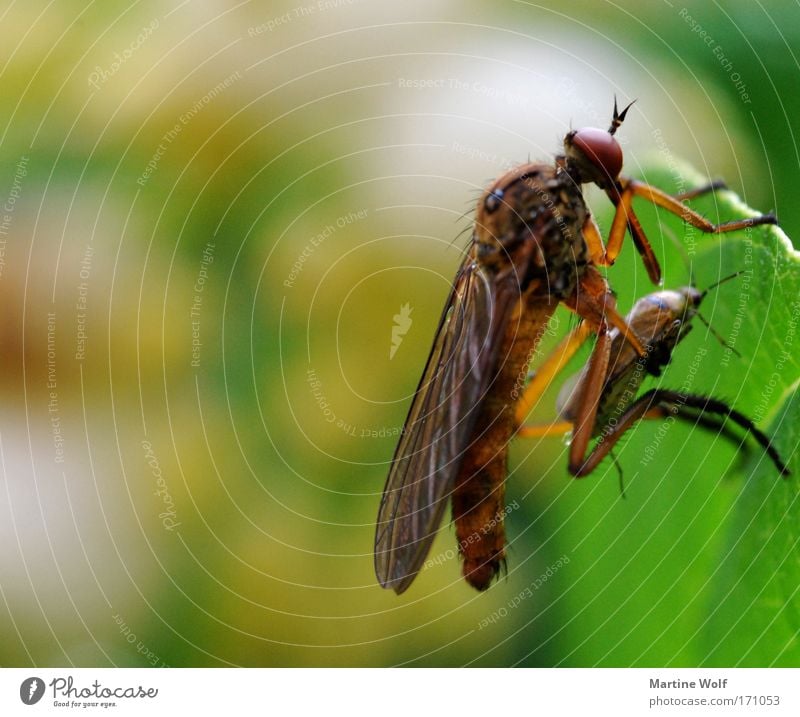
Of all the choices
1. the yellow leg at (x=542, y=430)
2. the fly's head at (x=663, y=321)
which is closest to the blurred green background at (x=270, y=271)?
the yellow leg at (x=542, y=430)

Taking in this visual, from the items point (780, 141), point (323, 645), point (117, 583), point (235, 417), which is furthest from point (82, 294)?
point (780, 141)

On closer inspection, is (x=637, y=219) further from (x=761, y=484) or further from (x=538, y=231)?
(x=761, y=484)

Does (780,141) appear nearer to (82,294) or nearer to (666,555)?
(666,555)

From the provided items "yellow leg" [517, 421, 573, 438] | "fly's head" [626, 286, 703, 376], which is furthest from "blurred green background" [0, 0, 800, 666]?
"fly's head" [626, 286, 703, 376]

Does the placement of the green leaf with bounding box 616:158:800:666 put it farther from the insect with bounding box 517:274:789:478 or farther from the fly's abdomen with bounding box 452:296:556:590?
the fly's abdomen with bounding box 452:296:556:590

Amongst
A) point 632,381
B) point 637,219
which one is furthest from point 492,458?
point 637,219
